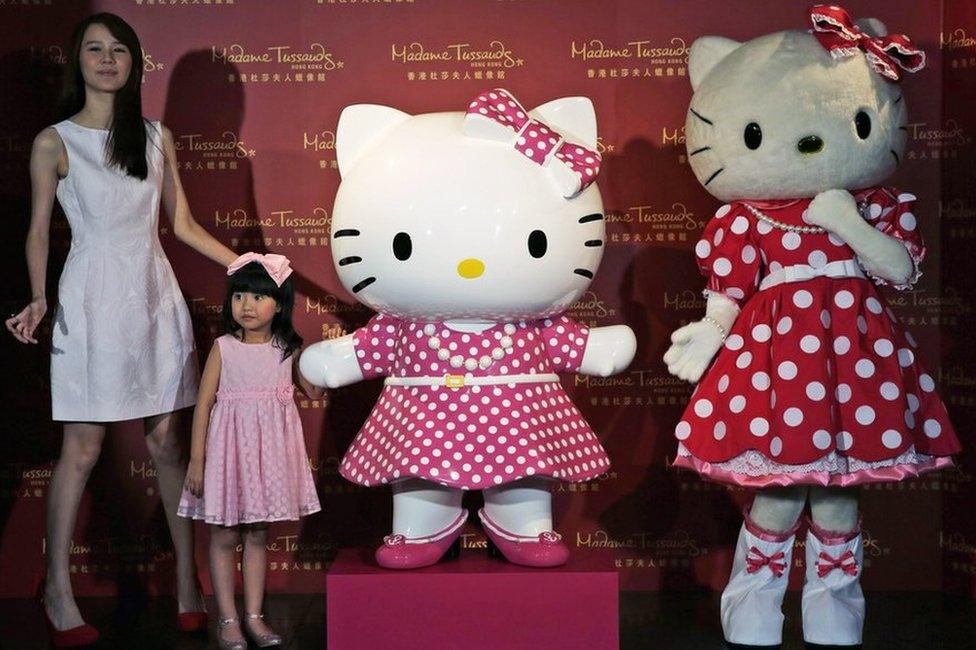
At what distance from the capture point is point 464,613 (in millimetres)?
3328

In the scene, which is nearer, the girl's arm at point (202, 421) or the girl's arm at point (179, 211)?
the girl's arm at point (202, 421)

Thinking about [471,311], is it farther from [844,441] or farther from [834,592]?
[834,592]

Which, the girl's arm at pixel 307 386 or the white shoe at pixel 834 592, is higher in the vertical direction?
the girl's arm at pixel 307 386

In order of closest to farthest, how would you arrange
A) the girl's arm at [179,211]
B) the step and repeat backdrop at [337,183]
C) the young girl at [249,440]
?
the young girl at [249,440]
the girl's arm at [179,211]
the step and repeat backdrop at [337,183]

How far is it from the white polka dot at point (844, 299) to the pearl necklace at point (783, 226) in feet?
0.61

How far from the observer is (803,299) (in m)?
3.46

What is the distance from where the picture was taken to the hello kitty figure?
10.8 feet

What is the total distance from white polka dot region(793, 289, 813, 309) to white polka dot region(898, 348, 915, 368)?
30 cm

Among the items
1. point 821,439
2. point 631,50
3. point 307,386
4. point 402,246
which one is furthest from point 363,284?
point 631,50

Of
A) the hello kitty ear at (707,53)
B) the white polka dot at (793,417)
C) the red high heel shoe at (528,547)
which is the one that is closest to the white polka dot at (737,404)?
the white polka dot at (793,417)

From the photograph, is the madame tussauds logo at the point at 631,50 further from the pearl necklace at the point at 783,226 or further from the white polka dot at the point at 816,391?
the white polka dot at the point at 816,391

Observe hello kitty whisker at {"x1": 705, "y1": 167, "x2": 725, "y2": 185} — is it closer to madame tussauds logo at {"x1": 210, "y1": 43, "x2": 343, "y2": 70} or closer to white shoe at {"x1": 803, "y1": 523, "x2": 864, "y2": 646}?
white shoe at {"x1": 803, "y1": 523, "x2": 864, "y2": 646}

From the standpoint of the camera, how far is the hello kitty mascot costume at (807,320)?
3.37m

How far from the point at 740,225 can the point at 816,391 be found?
1.74 ft
